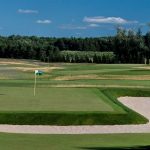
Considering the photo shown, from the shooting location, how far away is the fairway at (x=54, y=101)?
28297 millimetres

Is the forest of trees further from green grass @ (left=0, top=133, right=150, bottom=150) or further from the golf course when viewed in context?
green grass @ (left=0, top=133, right=150, bottom=150)

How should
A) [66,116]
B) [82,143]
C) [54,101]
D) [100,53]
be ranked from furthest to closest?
[100,53]
[54,101]
[66,116]
[82,143]

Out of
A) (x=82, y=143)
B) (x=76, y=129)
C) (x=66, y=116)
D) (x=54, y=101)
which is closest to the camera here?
(x=82, y=143)

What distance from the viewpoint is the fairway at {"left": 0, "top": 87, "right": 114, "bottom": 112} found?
28.3m

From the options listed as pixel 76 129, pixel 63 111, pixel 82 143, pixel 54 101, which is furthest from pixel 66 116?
pixel 82 143

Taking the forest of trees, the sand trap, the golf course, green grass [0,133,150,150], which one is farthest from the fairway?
the forest of trees

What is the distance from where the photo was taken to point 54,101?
31.4m

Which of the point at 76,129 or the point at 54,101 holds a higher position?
the point at 54,101

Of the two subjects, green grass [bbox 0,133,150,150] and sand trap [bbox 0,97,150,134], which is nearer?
green grass [bbox 0,133,150,150]

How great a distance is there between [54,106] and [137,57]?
113m

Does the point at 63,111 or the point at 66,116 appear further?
the point at 63,111

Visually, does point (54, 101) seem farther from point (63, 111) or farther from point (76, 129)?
point (76, 129)

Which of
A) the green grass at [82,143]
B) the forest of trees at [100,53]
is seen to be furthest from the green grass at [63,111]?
the forest of trees at [100,53]

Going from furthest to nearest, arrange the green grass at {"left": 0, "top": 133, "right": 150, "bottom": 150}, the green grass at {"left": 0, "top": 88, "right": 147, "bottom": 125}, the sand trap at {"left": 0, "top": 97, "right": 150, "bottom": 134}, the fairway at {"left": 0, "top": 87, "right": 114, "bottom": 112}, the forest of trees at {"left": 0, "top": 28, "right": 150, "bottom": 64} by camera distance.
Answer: the forest of trees at {"left": 0, "top": 28, "right": 150, "bottom": 64} → the fairway at {"left": 0, "top": 87, "right": 114, "bottom": 112} → the green grass at {"left": 0, "top": 88, "right": 147, "bottom": 125} → the sand trap at {"left": 0, "top": 97, "right": 150, "bottom": 134} → the green grass at {"left": 0, "top": 133, "right": 150, "bottom": 150}
